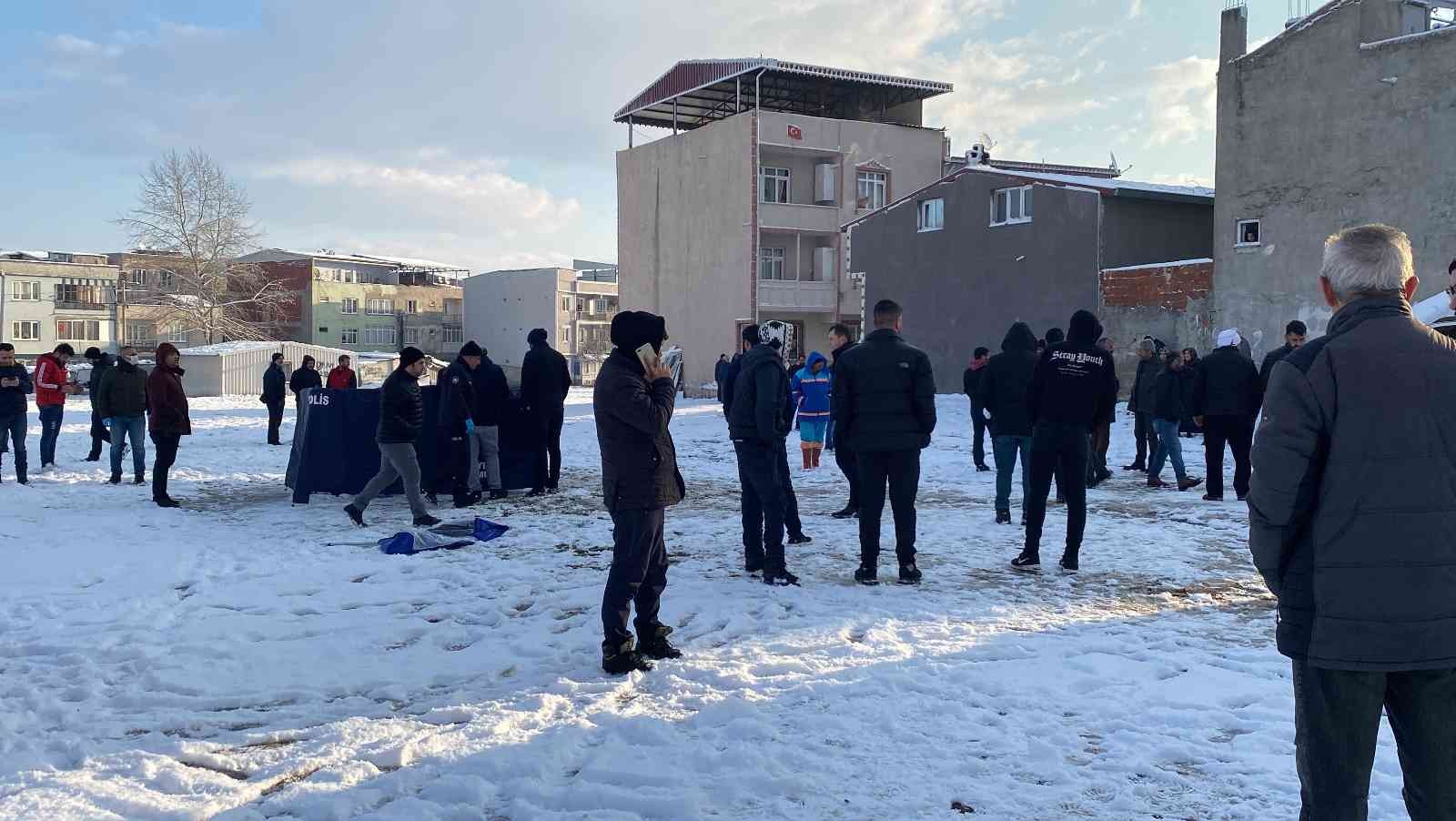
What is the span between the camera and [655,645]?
5.84 m

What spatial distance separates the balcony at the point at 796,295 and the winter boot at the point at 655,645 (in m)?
35.0

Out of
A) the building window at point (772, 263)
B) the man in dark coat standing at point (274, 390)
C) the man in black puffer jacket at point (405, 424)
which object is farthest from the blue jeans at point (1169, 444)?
the building window at point (772, 263)

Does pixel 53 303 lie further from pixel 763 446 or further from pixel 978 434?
pixel 763 446

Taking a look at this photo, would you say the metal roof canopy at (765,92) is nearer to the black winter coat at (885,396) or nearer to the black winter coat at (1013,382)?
the black winter coat at (1013,382)

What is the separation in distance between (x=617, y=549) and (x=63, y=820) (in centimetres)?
258

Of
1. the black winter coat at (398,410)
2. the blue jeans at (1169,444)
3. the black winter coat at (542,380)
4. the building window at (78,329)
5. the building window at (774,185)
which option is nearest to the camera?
the black winter coat at (398,410)

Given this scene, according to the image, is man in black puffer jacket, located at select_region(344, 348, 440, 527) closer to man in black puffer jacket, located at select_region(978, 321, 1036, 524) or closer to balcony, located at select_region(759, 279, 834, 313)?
man in black puffer jacket, located at select_region(978, 321, 1036, 524)

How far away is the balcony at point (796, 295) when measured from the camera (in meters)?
40.7

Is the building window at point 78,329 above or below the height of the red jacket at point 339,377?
above

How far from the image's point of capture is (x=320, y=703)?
529 centimetres

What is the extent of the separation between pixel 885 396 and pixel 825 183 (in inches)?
1386

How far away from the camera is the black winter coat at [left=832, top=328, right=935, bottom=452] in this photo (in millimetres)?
7430

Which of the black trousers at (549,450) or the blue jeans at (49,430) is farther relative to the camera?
the blue jeans at (49,430)

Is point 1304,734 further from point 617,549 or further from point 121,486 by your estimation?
point 121,486
